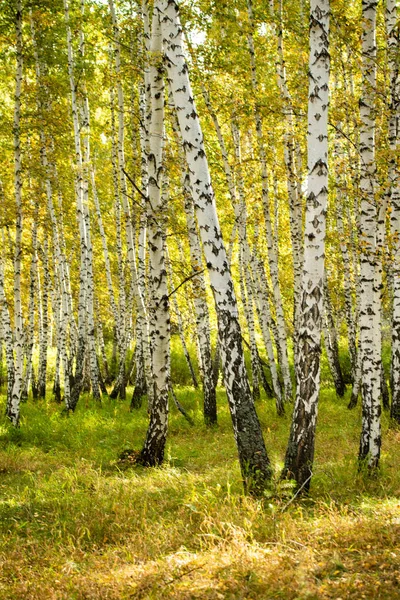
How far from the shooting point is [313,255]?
612 cm

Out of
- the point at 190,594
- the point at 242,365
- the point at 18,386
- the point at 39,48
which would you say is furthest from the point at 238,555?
the point at 39,48

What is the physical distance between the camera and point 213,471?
7.77 meters

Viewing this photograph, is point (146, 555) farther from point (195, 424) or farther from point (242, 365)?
point (195, 424)

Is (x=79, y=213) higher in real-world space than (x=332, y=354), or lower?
higher

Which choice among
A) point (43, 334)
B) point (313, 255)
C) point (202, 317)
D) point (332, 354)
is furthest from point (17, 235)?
point (332, 354)

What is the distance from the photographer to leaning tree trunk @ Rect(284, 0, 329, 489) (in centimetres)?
611

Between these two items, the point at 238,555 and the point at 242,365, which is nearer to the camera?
the point at 238,555

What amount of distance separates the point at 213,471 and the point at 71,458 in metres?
2.95

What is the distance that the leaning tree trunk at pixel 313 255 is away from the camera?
6.11m

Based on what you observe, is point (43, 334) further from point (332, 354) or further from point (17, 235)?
point (332, 354)

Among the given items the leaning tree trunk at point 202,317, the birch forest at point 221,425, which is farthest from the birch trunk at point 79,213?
the leaning tree trunk at point 202,317

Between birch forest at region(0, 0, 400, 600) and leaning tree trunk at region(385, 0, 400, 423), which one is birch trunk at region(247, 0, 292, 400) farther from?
leaning tree trunk at region(385, 0, 400, 423)

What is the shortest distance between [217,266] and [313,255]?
117 cm

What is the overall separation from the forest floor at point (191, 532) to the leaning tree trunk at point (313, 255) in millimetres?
648
